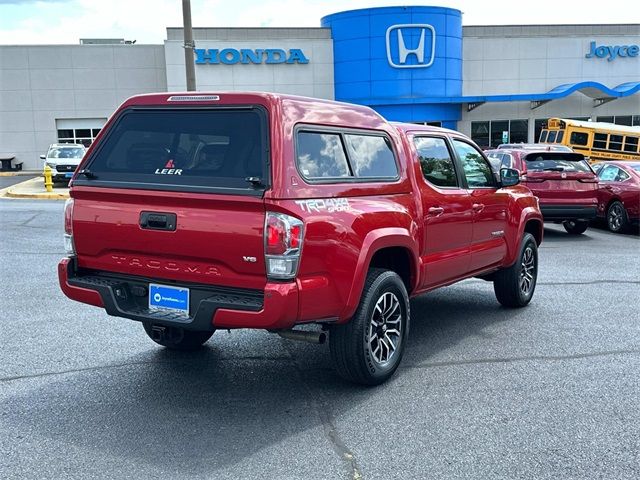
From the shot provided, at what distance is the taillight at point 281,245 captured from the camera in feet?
12.3

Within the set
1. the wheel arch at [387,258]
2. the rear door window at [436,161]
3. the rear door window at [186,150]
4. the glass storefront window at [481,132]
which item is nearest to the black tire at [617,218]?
the rear door window at [436,161]

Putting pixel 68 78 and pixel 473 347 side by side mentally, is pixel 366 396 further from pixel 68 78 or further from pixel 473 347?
pixel 68 78

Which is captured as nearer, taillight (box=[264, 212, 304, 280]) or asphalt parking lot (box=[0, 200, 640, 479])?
asphalt parking lot (box=[0, 200, 640, 479])

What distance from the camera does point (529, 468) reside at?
347 centimetres

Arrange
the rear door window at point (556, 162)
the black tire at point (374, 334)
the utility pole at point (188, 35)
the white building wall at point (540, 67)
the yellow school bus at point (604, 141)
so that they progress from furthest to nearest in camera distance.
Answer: the white building wall at point (540, 67) < the yellow school bus at point (604, 141) < the utility pole at point (188, 35) < the rear door window at point (556, 162) < the black tire at point (374, 334)

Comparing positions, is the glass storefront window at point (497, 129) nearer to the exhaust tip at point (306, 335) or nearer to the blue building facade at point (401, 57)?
the blue building facade at point (401, 57)

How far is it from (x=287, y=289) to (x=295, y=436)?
0.92 meters

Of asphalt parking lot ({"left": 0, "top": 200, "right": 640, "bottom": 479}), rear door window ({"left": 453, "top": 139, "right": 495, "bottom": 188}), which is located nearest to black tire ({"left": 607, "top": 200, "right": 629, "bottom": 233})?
asphalt parking lot ({"left": 0, "top": 200, "right": 640, "bottom": 479})

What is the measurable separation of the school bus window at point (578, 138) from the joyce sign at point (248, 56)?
16379 millimetres

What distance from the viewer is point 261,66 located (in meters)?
35.1

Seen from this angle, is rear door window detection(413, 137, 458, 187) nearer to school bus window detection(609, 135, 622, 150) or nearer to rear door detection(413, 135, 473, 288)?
rear door detection(413, 135, 473, 288)

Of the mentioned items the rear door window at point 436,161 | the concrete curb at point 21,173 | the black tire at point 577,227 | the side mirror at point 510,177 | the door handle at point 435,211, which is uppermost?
the rear door window at point 436,161

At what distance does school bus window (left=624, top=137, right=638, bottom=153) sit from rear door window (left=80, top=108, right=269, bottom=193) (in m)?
23.9

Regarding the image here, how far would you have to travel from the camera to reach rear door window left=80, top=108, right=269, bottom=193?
396 cm
